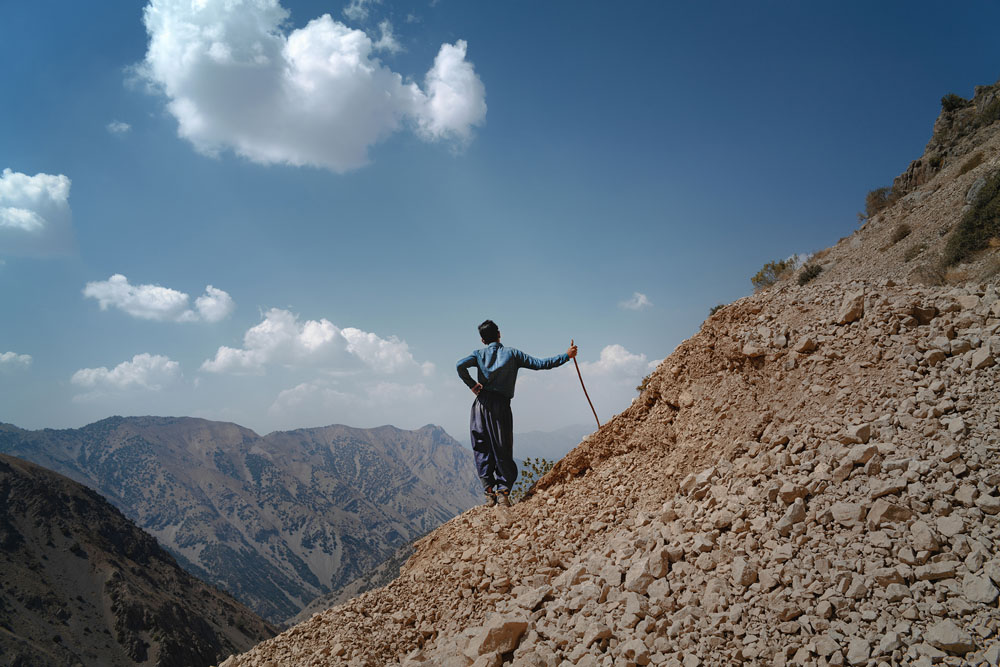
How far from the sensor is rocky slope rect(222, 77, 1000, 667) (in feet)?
10.3

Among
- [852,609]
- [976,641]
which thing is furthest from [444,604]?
[976,641]

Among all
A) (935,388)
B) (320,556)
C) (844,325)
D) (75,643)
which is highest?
(844,325)

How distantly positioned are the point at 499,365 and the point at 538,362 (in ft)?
2.05

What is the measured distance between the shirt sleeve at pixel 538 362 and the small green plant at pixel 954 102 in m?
32.0

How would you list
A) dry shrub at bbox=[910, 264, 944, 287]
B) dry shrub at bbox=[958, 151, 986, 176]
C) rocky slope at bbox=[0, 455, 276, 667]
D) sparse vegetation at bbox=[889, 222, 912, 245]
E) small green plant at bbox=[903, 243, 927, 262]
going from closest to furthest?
dry shrub at bbox=[910, 264, 944, 287], small green plant at bbox=[903, 243, 927, 262], sparse vegetation at bbox=[889, 222, 912, 245], dry shrub at bbox=[958, 151, 986, 176], rocky slope at bbox=[0, 455, 276, 667]

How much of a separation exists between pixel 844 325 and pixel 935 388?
1.20m

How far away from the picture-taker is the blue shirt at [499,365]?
7598 mm

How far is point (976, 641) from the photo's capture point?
267 centimetres

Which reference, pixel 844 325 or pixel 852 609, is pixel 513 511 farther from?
pixel 844 325

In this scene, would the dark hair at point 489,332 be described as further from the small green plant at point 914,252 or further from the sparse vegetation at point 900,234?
the sparse vegetation at point 900,234

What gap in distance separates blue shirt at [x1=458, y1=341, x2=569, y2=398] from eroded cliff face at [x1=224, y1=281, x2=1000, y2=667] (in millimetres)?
1414

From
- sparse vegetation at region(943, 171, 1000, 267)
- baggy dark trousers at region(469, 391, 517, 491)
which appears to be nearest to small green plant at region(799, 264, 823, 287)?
sparse vegetation at region(943, 171, 1000, 267)

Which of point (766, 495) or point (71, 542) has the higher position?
point (71, 542)

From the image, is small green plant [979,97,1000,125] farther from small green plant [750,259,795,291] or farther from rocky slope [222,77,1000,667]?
rocky slope [222,77,1000,667]
